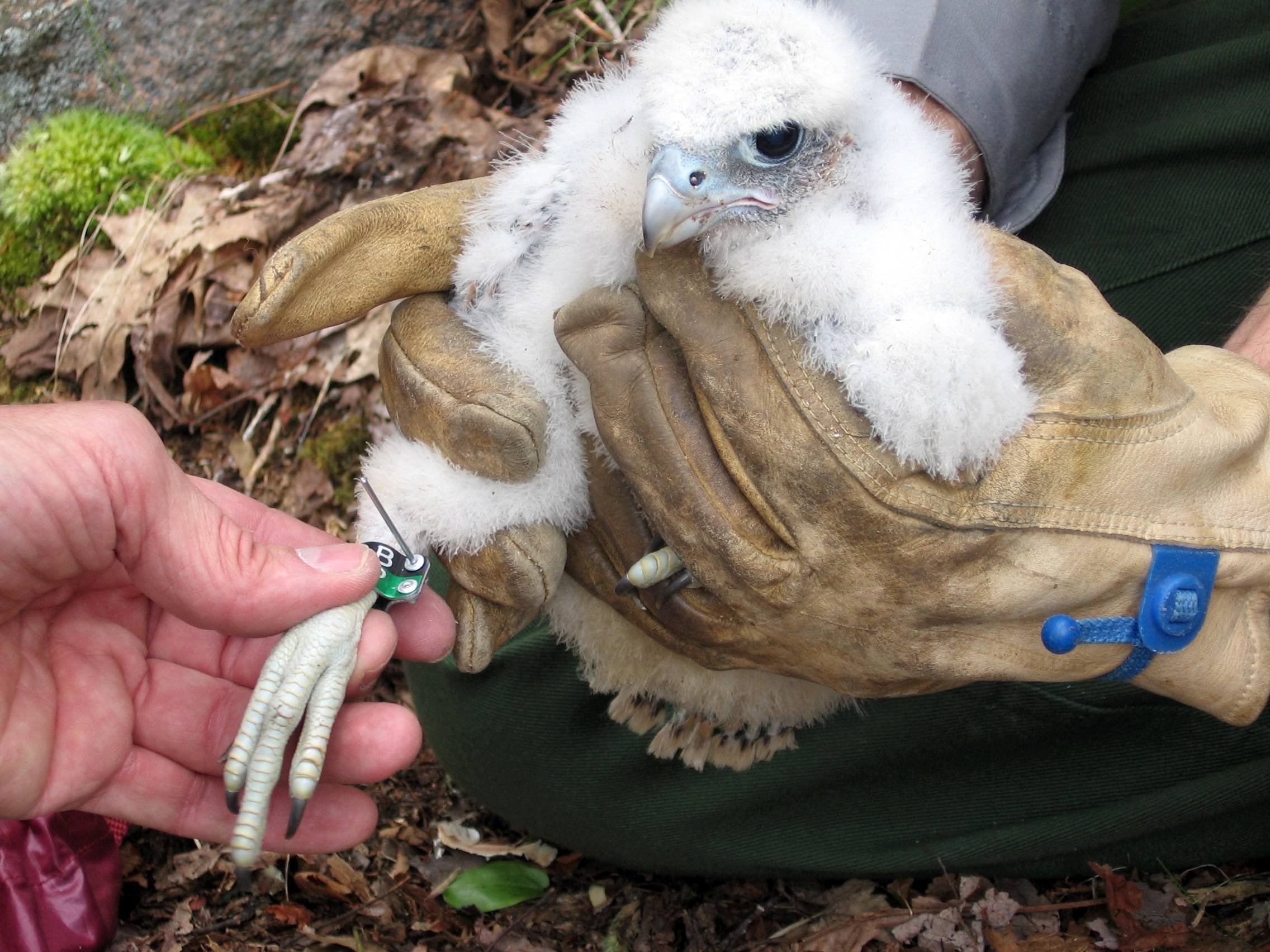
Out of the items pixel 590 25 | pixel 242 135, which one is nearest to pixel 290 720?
pixel 242 135

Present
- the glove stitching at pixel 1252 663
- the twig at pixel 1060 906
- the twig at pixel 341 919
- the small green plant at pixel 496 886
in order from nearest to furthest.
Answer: the glove stitching at pixel 1252 663, the twig at pixel 1060 906, the twig at pixel 341 919, the small green plant at pixel 496 886

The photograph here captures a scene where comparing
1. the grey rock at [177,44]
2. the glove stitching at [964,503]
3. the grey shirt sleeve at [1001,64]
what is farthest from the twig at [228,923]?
the grey rock at [177,44]

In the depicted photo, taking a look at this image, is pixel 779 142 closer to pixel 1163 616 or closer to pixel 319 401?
pixel 1163 616

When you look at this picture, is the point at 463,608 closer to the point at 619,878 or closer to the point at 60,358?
→ the point at 619,878

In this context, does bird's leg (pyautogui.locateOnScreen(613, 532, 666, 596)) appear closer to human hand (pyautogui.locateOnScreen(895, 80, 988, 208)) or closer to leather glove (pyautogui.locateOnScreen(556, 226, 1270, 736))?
leather glove (pyautogui.locateOnScreen(556, 226, 1270, 736))

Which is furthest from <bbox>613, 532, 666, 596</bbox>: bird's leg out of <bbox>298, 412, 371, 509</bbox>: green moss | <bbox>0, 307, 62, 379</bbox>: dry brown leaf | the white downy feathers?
<bbox>0, 307, 62, 379</bbox>: dry brown leaf

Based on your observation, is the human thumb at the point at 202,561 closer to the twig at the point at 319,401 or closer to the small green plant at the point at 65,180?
the twig at the point at 319,401

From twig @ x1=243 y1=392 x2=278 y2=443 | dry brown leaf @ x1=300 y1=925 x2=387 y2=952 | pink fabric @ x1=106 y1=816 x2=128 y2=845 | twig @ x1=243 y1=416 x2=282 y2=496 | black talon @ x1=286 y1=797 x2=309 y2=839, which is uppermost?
black talon @ x1=286 y1=797 x2=309 y2=839
